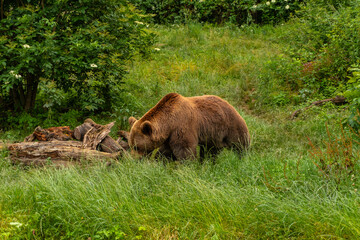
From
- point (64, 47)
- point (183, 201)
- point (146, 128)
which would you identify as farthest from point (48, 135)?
point (183, 201)

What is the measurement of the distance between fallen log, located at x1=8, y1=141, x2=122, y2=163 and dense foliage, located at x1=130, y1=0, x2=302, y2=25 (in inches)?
409

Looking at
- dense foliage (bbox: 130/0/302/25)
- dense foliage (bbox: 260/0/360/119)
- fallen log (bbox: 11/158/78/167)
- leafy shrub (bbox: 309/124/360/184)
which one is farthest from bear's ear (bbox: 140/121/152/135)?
dense foliage (bbox: 130/0/302/25)

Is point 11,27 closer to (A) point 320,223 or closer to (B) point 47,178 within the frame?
(B) point 47,178

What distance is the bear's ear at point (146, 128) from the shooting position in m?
4.90

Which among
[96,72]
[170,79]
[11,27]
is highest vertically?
[11,27]

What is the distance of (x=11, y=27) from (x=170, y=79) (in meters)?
4.37

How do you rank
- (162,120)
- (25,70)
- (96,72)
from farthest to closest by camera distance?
(96,72)
(25,70)
(162,120)

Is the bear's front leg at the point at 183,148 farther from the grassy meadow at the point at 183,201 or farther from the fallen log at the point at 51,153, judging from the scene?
the fallen log at the point at 51,153

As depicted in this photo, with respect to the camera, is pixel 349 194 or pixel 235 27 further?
pixel 235 27

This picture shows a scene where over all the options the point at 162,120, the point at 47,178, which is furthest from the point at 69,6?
the point at 47,178

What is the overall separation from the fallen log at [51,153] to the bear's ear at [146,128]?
63 centimetres

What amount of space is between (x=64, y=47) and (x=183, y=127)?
3.19 metres

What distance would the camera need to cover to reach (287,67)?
9.66 m

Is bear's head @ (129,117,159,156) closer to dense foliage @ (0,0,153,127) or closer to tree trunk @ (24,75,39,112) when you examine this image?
dense foliage @ (0,0,153,127)
